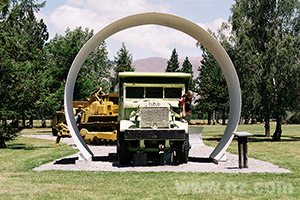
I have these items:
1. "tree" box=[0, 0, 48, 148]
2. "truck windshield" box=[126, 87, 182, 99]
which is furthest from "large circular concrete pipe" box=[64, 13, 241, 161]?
"tree" box=[0, 0, 48, 148]

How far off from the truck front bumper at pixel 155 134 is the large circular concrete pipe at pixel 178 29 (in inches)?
80.0

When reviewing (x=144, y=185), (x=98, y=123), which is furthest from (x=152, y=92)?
(x=98, y=123)

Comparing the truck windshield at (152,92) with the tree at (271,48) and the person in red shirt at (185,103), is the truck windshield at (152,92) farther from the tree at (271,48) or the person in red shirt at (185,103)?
the tree at (271,48)

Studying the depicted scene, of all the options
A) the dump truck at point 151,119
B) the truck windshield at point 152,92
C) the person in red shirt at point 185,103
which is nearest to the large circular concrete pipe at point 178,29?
the dump truck at point 151,119

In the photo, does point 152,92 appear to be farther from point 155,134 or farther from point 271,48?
point 271,48

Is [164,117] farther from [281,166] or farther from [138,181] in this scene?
[281,166]

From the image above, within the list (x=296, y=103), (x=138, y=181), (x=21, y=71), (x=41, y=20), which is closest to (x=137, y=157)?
(x=138, y=181)

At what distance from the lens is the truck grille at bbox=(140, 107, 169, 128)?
10938 millimetres

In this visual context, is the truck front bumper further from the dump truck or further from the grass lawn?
the grass lawn

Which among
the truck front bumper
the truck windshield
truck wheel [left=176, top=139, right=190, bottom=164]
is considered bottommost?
truck wheel [left=176, top=139, right=190, bottom=164]

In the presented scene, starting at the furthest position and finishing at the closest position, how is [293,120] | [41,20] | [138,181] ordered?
1. [293,120]
2. [41,20]
3. [138,181]

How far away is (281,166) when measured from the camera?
11.4 metres

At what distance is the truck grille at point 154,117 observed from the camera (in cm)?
1094

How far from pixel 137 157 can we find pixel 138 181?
300 centimetres
